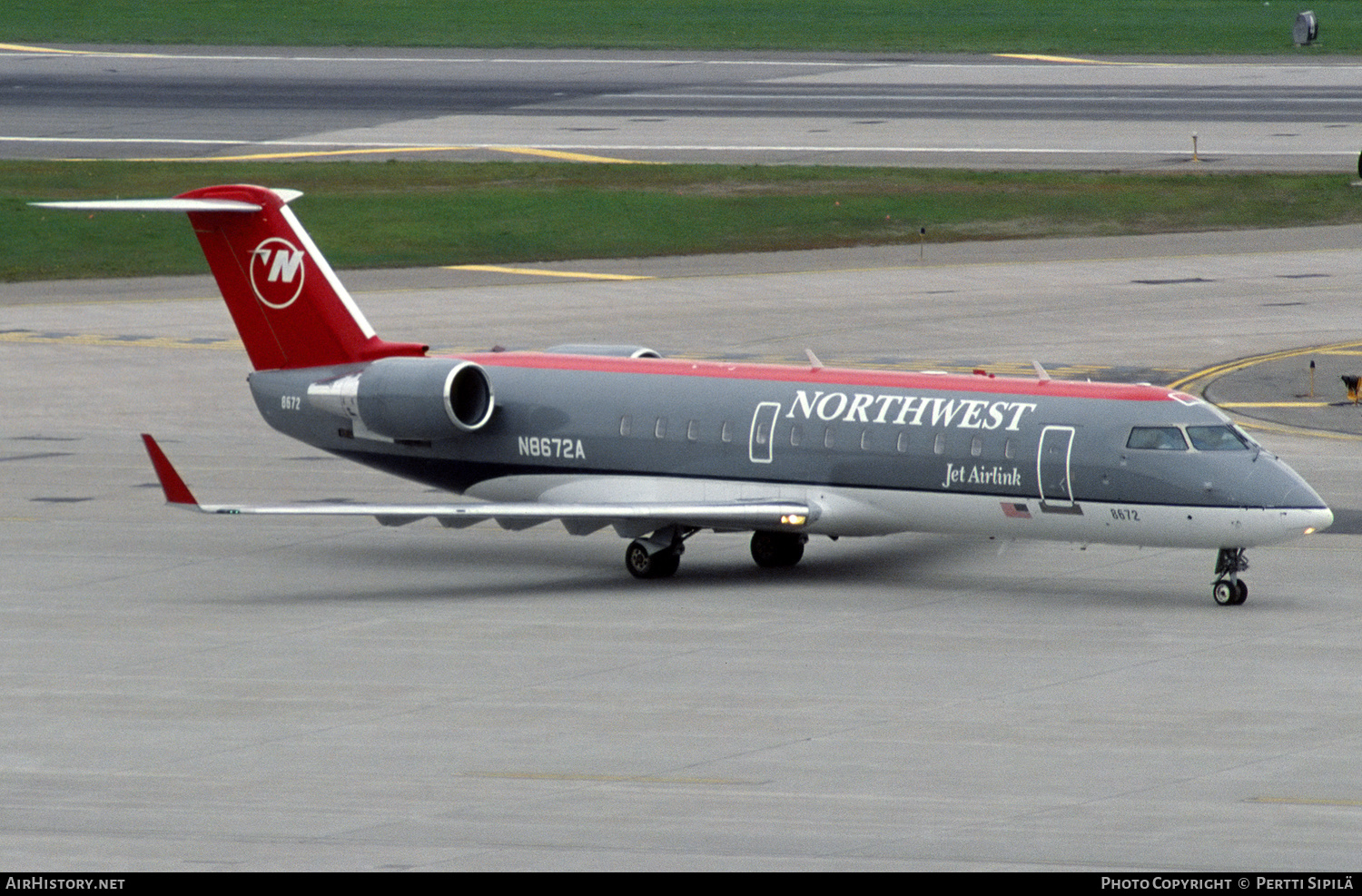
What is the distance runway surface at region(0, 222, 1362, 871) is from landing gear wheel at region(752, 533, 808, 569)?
0.89 feet

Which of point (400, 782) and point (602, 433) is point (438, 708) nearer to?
point (400, 782)

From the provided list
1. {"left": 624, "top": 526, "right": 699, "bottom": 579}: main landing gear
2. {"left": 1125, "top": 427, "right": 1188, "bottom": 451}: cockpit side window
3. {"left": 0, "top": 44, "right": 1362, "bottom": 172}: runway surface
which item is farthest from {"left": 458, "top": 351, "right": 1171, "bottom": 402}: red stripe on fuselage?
{"left": 0, "top": 44, "right": 1362, "bottom": 172}: runway surface


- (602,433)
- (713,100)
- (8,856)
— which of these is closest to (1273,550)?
(602,433)

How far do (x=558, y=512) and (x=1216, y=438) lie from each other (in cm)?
914

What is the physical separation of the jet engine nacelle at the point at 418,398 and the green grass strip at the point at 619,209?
32292mm

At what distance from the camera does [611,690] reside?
2595cm

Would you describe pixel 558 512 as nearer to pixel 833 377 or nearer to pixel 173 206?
pixel 833 377

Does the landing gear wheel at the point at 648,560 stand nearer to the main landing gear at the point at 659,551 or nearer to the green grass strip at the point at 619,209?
the main landing gear at the point at 659,551

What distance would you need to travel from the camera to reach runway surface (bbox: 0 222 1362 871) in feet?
66.0

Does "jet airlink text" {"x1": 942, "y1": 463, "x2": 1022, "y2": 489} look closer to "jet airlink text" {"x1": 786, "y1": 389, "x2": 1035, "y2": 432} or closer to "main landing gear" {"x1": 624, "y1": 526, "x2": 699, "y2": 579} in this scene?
"jet airlink text" {"x1": 786, "y1": 389, "x2": 1035, "y2": 432}

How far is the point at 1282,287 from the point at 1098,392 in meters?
31.6

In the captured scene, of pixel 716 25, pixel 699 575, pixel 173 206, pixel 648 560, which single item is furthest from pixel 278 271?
pixel 716 25

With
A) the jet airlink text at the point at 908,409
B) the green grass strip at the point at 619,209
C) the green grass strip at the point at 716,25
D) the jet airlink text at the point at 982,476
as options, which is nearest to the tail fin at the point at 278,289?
the jet airlink text at the point at 908,409

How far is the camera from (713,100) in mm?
95562
